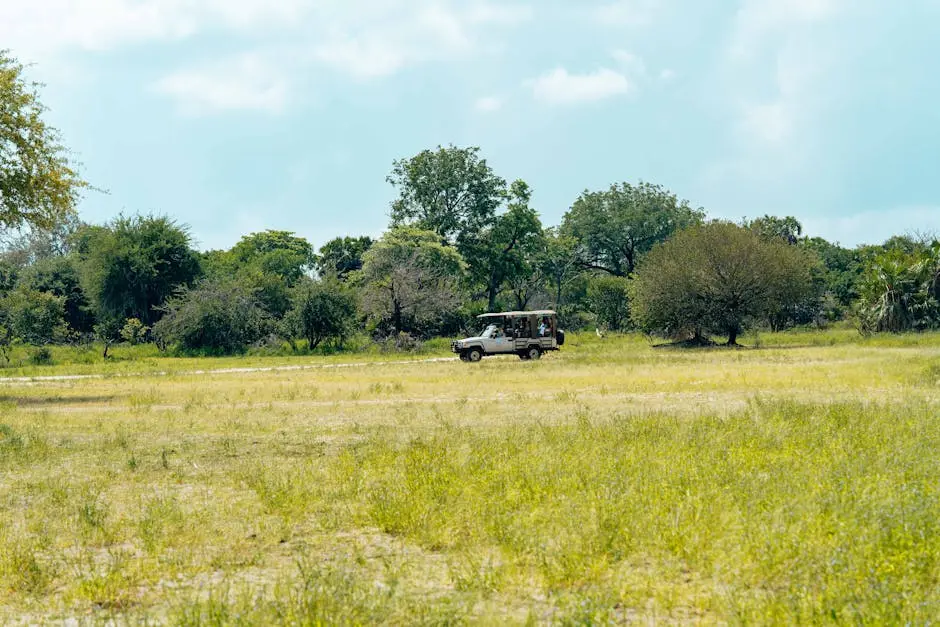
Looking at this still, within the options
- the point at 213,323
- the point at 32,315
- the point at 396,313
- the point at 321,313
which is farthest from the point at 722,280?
the point at 32,315

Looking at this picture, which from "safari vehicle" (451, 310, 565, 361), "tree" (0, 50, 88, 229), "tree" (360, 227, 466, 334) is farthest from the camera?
"tree" (360, 227, 466, 334)

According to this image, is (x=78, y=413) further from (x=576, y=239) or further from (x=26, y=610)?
(x=576, y=239)

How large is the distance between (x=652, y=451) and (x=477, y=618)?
5.84 metres

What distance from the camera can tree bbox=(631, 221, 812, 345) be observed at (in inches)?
2037

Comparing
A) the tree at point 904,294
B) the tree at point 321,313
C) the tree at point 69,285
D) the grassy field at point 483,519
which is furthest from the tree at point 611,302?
the grassy field at point 483,519

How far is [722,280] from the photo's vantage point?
5225 cm

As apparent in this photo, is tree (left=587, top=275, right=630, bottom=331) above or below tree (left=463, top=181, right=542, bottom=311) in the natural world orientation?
below

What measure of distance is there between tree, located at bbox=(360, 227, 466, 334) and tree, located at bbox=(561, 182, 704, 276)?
2627 cm

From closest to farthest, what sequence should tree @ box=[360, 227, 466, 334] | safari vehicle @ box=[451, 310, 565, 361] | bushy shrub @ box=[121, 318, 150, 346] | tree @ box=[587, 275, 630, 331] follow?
safari vehicle @ box=[451, 310, 565, 361]
bushy shrub @ box=[121, 318, 150, 346]
tree @ box=[360, 227, 466, 334]
tree @ box=[587, 275, 630, 331]

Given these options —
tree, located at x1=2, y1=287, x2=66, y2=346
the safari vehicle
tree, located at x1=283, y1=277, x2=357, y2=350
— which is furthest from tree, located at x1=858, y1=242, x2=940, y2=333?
tree, located at x1=2, y1=287, x2=66, y2=346

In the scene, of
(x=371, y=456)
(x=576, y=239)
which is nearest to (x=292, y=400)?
(x=371, y=456)

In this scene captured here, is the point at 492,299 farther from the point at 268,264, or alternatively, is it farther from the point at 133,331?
the point at 133,331

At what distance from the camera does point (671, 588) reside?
5977 millimetres

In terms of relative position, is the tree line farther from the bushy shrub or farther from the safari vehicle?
the safari vehicle
